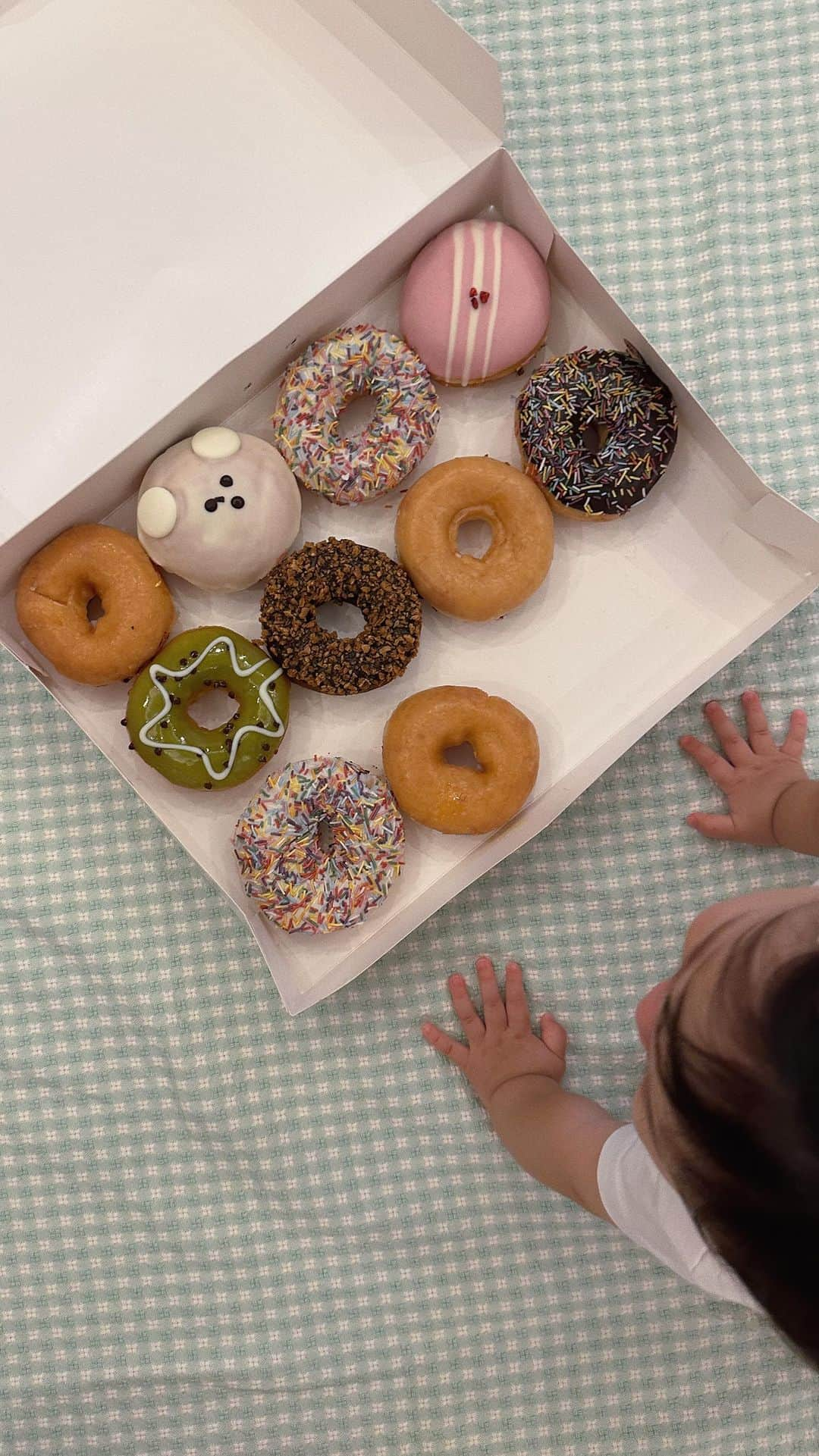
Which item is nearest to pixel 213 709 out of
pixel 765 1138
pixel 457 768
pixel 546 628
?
pixel 457 768

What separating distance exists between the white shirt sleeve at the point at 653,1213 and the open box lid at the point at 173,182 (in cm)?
92

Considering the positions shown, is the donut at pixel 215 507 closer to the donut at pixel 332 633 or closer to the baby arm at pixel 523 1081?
the donut at pixel 332 633

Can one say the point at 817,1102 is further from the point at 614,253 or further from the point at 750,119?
the point at 750,119

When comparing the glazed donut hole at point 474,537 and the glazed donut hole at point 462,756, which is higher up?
the glazed donut hole at point 474,537

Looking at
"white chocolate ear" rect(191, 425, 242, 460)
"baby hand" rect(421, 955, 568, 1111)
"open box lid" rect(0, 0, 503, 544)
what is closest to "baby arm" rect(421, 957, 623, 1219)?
"baby hand" rect(421, 955, 568, 1111)

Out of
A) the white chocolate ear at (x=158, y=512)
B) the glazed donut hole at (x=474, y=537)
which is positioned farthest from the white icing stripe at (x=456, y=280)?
the white chocolate ear at (x=158, y=512)

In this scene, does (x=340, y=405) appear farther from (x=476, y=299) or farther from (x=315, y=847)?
(x=315, y=847)

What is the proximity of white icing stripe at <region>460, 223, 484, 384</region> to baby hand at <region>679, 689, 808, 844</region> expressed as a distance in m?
0.51

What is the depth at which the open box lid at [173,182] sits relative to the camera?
1.15 metres

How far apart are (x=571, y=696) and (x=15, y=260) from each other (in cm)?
78

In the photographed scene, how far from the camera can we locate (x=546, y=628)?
1.25 meters

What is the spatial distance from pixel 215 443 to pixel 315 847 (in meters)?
0.45

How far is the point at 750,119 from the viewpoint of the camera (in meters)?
1.29

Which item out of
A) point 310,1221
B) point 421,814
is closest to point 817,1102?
point 421,814
